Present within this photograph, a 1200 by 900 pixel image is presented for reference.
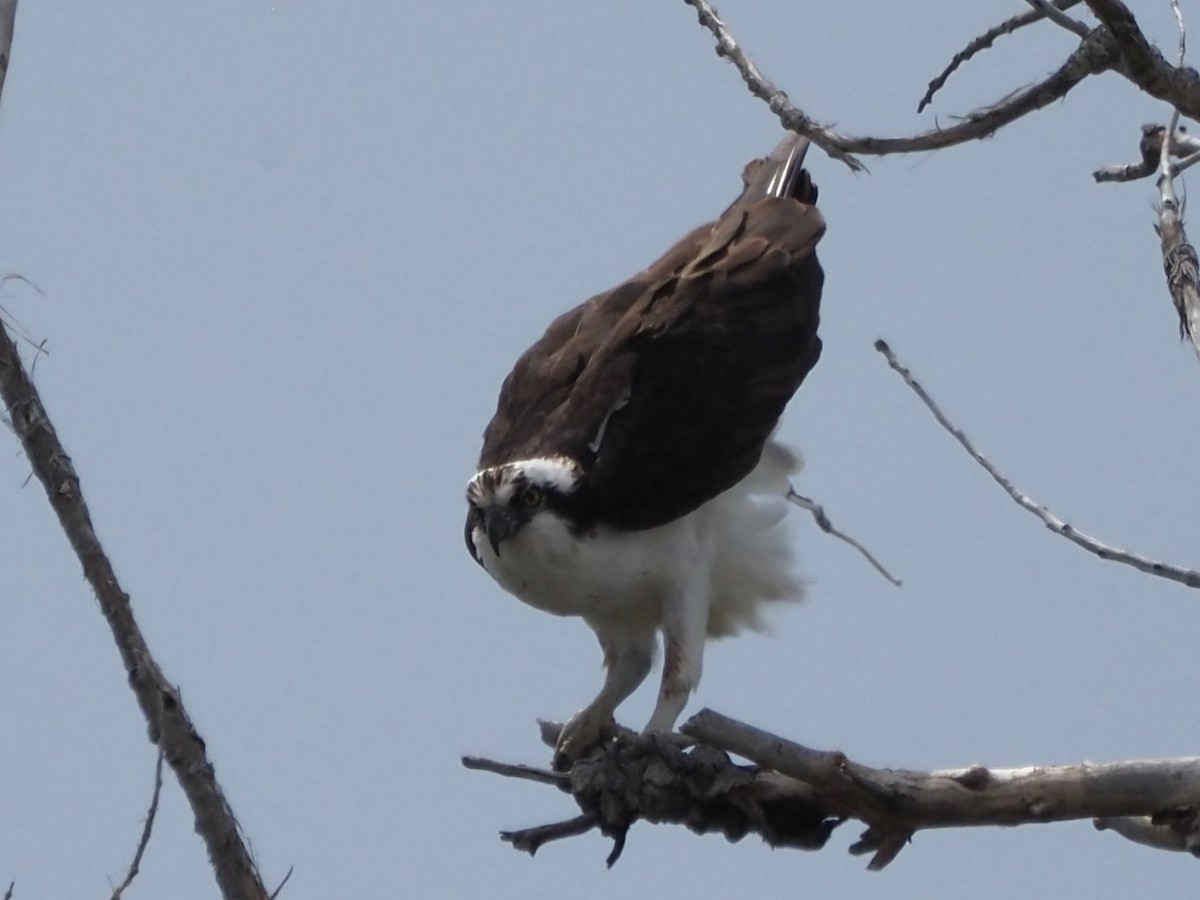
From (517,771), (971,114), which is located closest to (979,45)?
(971,114)

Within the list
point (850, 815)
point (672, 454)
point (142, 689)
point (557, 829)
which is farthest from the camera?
point (672, 454)

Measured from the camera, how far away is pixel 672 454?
7004 millimetres

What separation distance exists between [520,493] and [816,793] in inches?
76.0

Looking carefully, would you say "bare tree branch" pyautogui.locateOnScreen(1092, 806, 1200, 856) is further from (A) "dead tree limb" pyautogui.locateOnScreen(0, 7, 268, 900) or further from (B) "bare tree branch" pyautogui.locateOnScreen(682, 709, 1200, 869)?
(A) "dead tree limb" pyautogui.locateOnScreen(0, 7, 268, 900)

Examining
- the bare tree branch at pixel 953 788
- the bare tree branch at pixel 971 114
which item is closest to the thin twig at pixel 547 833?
the bare tree branch at pixel 953 788

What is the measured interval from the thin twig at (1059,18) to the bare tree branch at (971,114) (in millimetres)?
73

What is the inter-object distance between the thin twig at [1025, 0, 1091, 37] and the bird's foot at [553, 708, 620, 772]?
341 centimetres

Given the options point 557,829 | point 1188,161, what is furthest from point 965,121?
point 557,829

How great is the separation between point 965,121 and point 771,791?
209 cm

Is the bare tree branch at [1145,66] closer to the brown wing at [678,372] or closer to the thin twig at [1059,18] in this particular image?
the thin twig at [1059,18]

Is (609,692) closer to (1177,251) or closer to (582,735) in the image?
(582,735)

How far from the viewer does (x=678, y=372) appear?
714 cm

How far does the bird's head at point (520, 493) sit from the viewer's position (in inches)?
269

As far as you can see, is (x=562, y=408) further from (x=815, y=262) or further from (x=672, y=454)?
(x=815, y=262)
